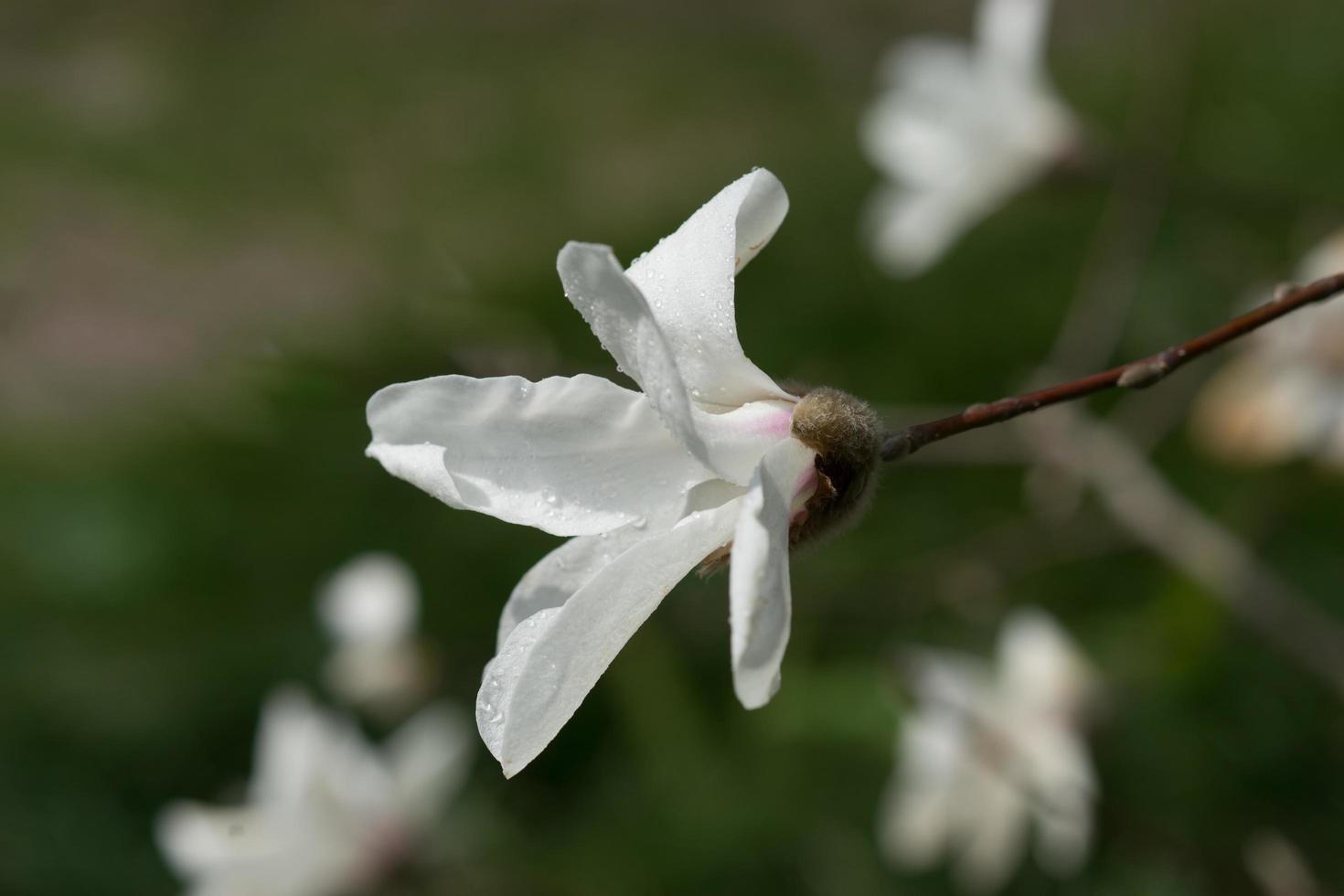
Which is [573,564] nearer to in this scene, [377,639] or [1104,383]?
[1104,383]

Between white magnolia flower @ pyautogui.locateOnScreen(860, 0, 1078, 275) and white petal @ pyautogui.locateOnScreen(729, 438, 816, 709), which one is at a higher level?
white petal @ pyautogui.locateOnScreen(729, 438, 816, 709)

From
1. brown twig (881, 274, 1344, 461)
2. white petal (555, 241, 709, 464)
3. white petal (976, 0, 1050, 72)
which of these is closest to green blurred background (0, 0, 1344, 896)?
white petal (976, 0, 1050, 72)

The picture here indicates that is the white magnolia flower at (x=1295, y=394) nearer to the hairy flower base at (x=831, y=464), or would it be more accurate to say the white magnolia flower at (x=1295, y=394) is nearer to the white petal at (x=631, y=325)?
the hairy flower base at (x=831, y=464)

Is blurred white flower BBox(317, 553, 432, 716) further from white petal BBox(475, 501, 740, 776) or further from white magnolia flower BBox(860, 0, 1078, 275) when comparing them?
white petal BBox(475, 501, 740, 776)

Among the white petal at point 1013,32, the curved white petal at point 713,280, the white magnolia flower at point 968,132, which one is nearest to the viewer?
the curved white petal at point 713,280

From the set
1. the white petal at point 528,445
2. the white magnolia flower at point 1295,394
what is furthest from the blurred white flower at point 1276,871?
the white petal at point 528,445

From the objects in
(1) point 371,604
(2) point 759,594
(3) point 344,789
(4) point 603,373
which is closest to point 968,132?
(4) point 603,373
